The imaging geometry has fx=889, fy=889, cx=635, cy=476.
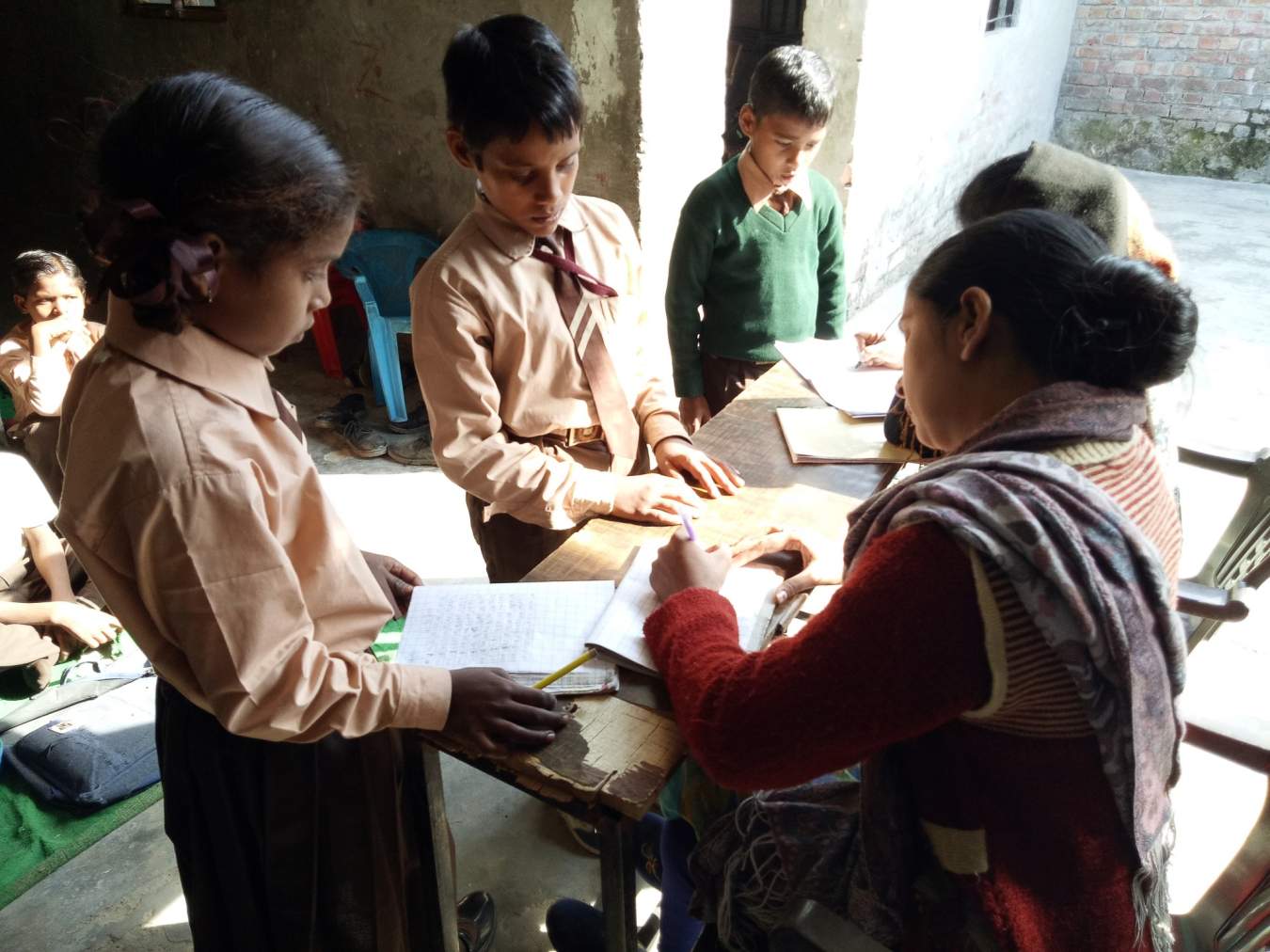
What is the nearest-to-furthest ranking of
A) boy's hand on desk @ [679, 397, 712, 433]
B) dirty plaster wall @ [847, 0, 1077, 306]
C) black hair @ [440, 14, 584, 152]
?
1. black hair @ [440, 14, 584, 152]
2. boy's hand on desk @ [679, 397, 712, 433]
3. dirty plaster wall @ [847, 0, 1077, 306]

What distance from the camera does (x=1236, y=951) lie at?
119cm

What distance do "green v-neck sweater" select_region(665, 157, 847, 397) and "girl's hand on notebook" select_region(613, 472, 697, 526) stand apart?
1064mm

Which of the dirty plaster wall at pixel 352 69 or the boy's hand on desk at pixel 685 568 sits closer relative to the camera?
the boy's hand on desk at pixel 685 568

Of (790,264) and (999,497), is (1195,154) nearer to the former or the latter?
(790,264)

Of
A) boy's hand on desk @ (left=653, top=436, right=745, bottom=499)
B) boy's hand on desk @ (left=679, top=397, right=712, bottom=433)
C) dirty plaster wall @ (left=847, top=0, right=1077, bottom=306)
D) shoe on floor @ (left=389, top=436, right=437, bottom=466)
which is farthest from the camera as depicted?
dirty plaster wall @ (left=847, top=0, right=1077, bottom=306)

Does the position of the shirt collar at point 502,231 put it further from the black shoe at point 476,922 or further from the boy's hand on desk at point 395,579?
the black shoe at point 476,922

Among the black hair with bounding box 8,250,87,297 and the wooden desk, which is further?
the black hair with bounding box 8,250,87,297

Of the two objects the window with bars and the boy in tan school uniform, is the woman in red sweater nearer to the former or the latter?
the boy in tan school uniform

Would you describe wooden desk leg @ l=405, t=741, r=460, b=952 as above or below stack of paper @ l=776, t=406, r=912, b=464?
below

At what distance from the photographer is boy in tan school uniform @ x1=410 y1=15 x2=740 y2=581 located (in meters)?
1.55

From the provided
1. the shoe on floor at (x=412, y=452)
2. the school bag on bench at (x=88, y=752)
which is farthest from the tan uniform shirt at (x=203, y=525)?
the shoe on floor at (x=412, y=452)

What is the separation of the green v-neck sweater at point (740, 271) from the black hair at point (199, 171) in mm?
1702

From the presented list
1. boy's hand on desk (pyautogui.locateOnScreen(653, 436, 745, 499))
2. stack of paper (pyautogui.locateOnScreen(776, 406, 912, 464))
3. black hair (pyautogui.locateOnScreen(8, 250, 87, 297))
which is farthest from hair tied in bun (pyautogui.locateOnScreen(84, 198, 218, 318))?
black hair (pyautogui.locateOnScreen(8, 250, 87, 297))

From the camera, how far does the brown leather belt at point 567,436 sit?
1779 millimetres
